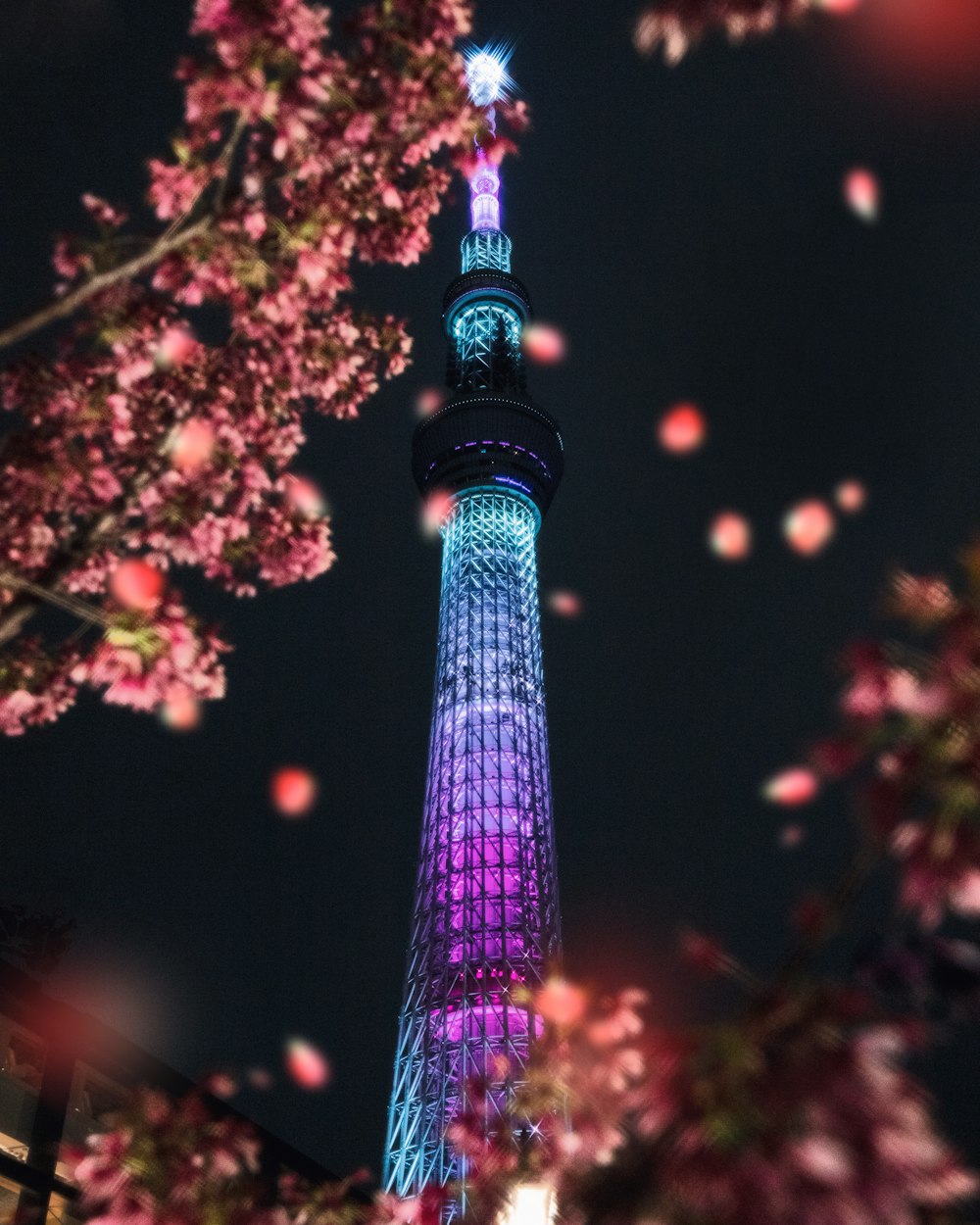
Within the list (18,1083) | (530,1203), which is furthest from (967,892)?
(18,1083)

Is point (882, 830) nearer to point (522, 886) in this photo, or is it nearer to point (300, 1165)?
point (300, 1165)

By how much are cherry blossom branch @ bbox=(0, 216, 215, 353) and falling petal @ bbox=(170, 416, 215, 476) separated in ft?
3.18

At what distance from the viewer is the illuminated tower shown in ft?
124

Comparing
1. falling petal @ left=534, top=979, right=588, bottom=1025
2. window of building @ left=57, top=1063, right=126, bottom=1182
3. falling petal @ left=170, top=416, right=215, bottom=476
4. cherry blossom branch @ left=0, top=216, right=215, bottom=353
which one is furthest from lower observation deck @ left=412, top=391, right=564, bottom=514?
cherry blossom branch @ left=0, top=216, right=215, bottom=353

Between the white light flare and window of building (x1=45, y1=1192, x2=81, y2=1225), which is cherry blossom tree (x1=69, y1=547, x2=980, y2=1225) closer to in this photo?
the white light flare

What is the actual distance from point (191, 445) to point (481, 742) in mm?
38183

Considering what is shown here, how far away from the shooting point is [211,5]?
5.46 metres

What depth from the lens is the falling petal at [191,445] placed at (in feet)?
18.7

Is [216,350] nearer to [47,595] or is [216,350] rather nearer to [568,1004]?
[47,595]

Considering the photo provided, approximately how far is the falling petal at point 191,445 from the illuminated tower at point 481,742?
94.2ft

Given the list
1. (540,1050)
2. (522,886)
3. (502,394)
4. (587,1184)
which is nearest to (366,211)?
(587,1184)

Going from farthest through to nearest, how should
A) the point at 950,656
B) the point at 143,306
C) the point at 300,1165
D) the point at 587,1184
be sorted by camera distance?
the point at 300,1165
the point at 143,306
the point at 950,656
the point at 587,1184

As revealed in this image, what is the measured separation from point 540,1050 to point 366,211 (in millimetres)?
6439

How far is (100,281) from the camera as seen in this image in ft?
15.6
